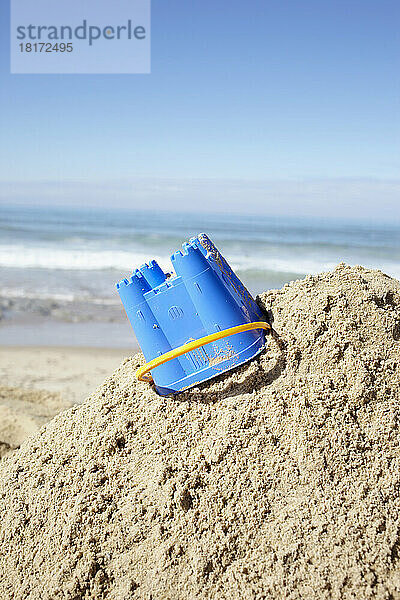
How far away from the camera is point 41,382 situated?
4.89 metres

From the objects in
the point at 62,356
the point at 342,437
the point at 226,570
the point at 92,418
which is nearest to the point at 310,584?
the point at 226,570

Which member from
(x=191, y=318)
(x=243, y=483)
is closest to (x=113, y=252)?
(x=191, y=318)

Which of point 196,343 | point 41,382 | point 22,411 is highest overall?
point 196,343

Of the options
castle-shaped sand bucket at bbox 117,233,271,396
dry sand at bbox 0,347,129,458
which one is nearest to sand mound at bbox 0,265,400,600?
castle-shaped sand bucket at bbox 117,233,271,396

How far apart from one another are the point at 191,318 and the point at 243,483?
605 millimetres

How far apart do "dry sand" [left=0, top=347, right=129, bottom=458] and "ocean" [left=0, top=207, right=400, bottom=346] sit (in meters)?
0.66

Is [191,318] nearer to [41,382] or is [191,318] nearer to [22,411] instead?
[22,411]

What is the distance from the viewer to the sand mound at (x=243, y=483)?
60.9 inches

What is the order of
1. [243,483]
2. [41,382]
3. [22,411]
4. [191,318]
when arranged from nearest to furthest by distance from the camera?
[243,483] < [191,318] < [22,411] < [41,382]

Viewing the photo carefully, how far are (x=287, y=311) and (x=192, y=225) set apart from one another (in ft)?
96.8

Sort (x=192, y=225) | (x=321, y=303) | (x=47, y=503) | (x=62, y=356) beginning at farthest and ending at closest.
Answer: (x=192, y=225) → (x=62, y=356) → (x=321, y=303) → (x=47, y=503)

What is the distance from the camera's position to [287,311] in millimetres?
2033

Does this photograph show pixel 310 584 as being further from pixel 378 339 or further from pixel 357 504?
pixel 378 339

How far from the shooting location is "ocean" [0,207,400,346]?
27.5 ft
